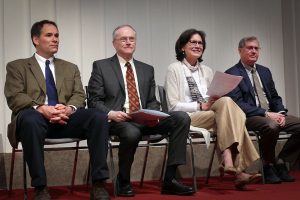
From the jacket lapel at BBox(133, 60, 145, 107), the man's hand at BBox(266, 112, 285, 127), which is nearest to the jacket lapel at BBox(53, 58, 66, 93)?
the jacket lapel at BBox(133, 60, 145, 107)

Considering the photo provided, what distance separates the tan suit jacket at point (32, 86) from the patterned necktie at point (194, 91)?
3.16ft

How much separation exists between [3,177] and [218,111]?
189 centimetres

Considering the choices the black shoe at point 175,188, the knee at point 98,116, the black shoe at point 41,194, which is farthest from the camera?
the black shoe at point 175,188

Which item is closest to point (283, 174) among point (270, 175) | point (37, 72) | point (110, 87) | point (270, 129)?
point (270, 175)

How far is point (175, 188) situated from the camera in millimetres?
3494

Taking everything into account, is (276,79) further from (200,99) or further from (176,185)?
(176,185)

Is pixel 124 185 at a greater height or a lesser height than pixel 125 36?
lesser

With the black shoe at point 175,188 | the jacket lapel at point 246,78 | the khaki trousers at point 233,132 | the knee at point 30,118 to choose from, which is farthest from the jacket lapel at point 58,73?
the jacket lapel at point 246,78

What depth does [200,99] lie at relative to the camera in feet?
14.0

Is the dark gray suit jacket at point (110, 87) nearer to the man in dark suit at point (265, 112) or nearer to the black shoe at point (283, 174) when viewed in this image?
the man in dark suit at point (265, 112)

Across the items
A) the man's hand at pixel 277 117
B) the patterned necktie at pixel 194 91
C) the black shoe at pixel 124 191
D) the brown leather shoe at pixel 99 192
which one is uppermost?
the patterned necktie at pixel 194 91

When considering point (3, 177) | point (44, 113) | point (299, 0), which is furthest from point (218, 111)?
point (299, 0)

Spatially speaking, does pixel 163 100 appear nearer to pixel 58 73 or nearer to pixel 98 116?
pixel 58 73

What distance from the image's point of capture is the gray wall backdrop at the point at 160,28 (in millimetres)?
4566
